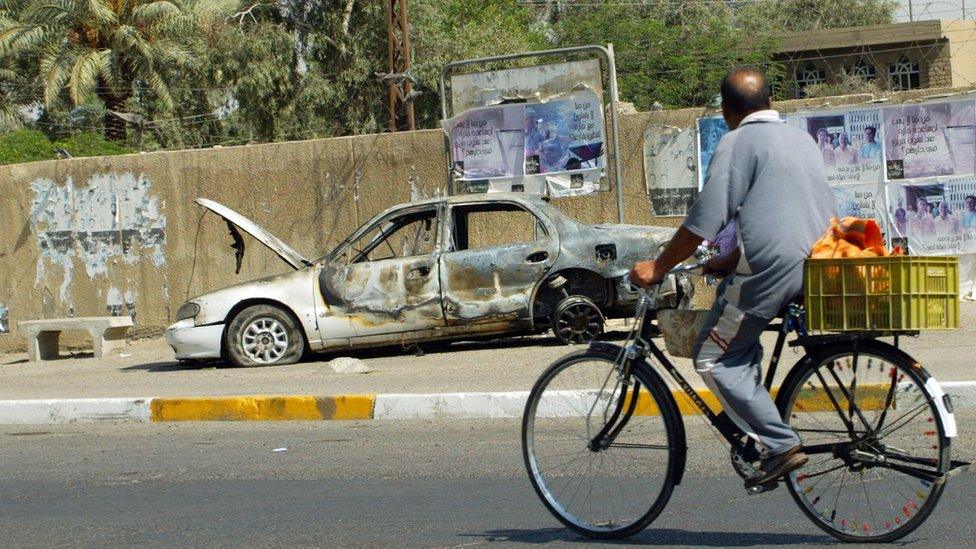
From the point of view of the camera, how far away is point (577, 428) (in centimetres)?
464

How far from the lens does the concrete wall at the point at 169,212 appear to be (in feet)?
45.4

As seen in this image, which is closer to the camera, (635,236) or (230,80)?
(635,236)

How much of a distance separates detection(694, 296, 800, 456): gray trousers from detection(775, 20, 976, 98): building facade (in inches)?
1326

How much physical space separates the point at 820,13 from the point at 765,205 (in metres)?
50.4

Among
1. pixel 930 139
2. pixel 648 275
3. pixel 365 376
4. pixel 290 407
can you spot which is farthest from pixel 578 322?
pixel 648 275

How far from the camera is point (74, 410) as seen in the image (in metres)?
8.88

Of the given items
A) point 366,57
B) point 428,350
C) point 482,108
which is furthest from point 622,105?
point 366,57

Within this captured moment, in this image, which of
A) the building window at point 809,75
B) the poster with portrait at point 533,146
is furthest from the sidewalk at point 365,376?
the building window at point 809,75

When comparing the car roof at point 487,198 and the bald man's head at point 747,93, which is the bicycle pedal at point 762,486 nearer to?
the bald man's head at point 747,93

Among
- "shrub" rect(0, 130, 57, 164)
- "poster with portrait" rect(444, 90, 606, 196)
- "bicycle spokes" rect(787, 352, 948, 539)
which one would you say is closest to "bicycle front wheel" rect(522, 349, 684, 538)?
"bicycle spokes" rect(787, 352, 948, 539)

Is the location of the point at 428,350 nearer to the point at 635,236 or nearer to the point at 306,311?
the point at 306,311

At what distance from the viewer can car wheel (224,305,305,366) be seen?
11.2 meters

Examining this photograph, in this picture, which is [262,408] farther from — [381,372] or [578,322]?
[578,322]

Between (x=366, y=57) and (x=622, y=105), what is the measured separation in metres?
19.5
